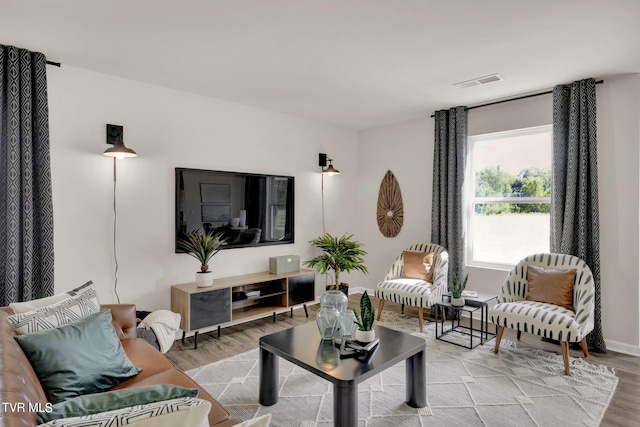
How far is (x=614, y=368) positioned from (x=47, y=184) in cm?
472

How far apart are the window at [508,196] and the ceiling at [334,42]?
64 cm

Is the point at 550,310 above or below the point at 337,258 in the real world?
below

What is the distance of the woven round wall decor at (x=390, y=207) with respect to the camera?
5086mm

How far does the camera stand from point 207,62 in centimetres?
296

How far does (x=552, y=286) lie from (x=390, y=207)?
2.34 m

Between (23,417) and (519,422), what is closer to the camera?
(23,417)

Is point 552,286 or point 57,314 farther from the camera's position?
point 552,286

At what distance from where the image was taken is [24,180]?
2.72m

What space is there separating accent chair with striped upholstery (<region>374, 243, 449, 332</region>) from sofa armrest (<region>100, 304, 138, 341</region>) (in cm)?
257

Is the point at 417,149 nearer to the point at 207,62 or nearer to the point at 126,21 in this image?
the point at 207,62

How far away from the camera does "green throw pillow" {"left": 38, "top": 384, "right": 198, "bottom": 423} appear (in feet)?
3.55

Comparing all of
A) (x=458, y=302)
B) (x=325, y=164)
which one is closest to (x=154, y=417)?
(x=458, y=302)

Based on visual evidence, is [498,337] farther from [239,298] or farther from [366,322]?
[239,298]

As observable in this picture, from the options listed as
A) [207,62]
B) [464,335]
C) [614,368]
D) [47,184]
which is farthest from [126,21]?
[614,368]
